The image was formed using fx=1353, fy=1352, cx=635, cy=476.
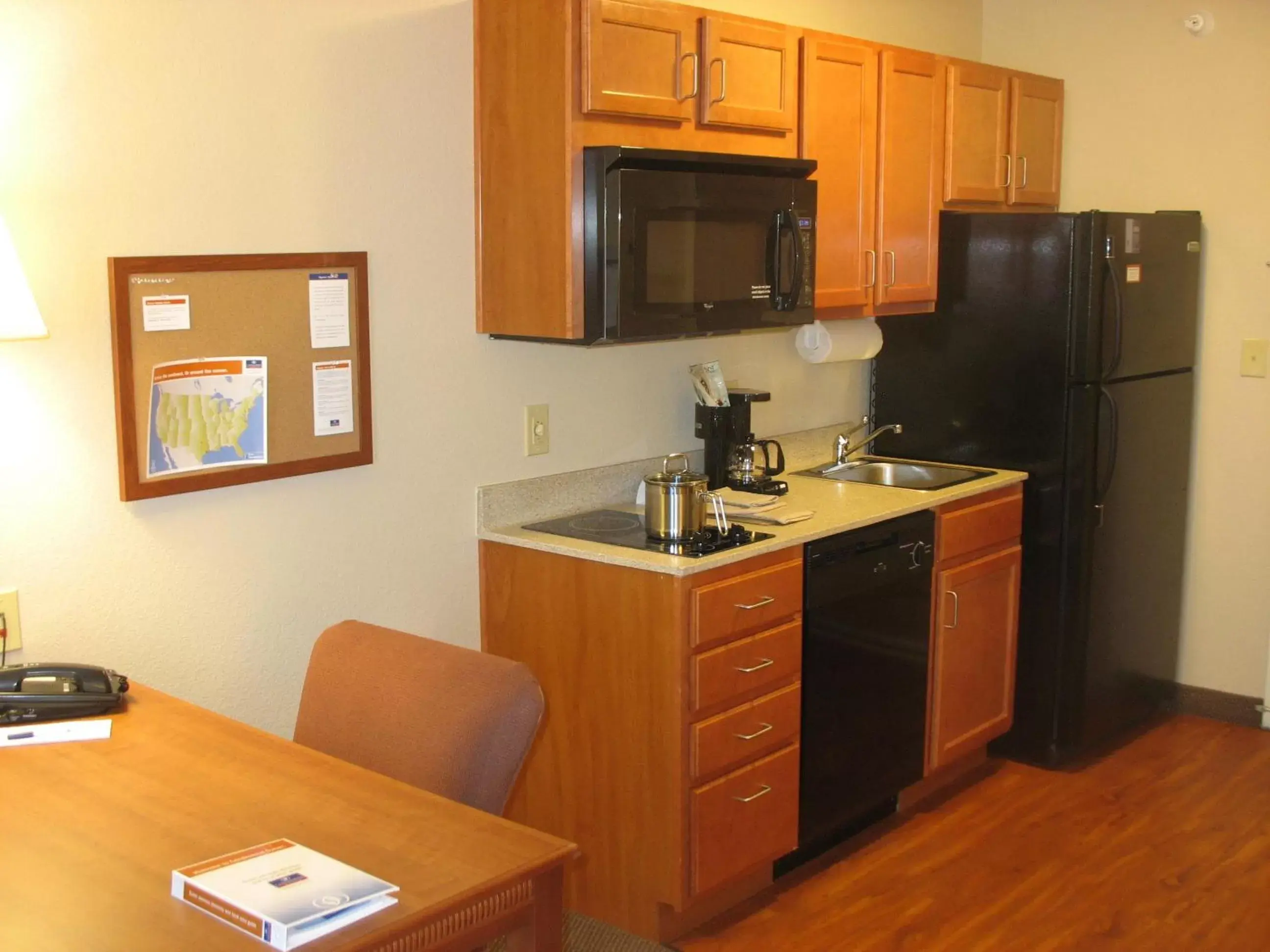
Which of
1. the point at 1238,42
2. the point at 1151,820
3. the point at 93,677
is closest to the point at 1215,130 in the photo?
the point at 1238,42

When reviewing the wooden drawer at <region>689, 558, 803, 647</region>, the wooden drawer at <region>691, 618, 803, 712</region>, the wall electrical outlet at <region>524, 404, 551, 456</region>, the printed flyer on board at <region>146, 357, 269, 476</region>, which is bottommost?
the wooden drawer at <region>691, 618, 803, 712</region>

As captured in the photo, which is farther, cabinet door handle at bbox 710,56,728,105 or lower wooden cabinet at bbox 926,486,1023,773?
lower wooden cabinet at bbox 926,486,1023,773

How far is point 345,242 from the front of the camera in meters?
2.70

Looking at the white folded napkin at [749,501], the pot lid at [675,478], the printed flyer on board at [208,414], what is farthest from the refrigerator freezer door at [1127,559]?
the printed flyer on board at [208,414]

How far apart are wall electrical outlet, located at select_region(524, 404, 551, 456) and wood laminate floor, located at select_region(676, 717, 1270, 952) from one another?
45.5 inches

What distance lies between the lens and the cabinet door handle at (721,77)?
9.87 ft

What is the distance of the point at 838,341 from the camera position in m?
3.86

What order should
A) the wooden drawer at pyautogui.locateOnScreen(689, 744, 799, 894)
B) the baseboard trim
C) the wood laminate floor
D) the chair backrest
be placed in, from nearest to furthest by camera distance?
the chair backrest
the wooden drawer at pyautogui.locateOnScreen(689, 744, 799, 894)
the wood laminate floor
the baseboard trim

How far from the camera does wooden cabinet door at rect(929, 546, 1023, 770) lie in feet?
11.8

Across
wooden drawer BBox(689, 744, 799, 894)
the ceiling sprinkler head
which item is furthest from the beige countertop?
the ceiling sprinkler head

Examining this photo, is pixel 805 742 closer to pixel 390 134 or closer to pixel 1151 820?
pixel 1151 820

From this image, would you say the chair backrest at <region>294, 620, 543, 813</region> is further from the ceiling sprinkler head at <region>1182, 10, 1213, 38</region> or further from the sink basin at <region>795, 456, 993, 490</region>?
the ceiling sprinkler head at <region>1182, 10, 1213, 38</region>

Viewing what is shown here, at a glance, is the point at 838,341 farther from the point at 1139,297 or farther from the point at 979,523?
the point at 1139,297

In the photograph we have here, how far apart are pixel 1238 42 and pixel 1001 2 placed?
797 millimetres
